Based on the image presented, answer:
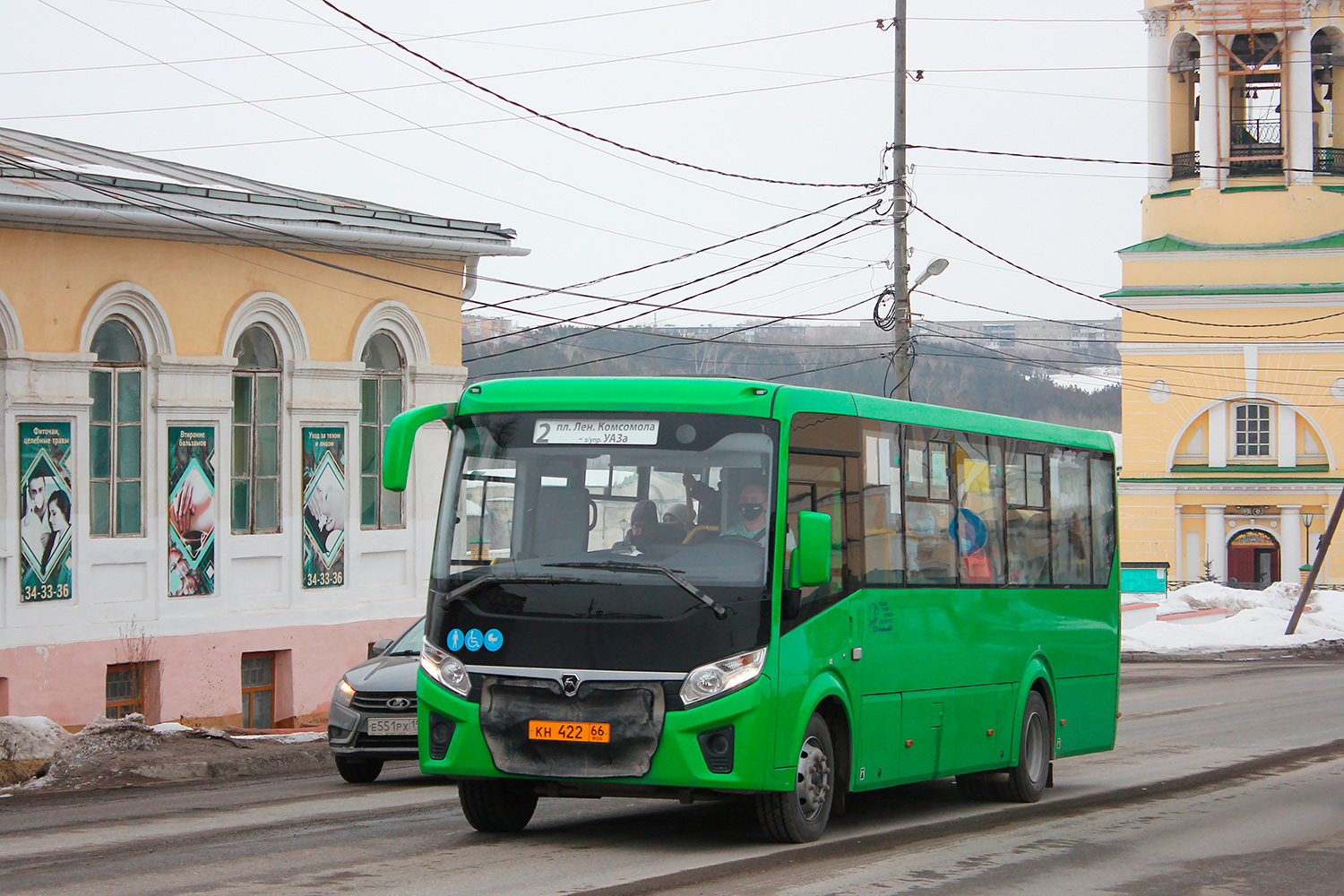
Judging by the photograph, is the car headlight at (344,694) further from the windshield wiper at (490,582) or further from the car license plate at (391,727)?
the windshield wiper at (490,582)

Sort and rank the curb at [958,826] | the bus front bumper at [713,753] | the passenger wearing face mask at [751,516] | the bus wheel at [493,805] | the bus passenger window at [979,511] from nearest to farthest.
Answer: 1. the curb at [958,826]
2. the bus front bumper at [713,753]
3. the passenger wearing face mask at [751,516]
4. the bus wheel at [493,805]
5. the bus passenger window at [979,511]

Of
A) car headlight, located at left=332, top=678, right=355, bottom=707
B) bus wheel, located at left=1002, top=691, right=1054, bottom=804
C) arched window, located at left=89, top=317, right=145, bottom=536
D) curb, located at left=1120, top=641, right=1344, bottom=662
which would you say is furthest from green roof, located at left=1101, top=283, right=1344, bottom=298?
car headlight, located at left=332, top=678, right=355, bottom=707

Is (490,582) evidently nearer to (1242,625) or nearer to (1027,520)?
(1027,520)

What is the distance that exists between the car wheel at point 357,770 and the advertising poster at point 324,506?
7.54m

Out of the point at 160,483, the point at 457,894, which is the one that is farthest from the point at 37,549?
the point at 457,894

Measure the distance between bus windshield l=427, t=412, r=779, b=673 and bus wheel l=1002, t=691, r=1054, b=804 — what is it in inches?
173

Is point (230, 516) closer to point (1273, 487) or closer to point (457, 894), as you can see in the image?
point (457, 894)

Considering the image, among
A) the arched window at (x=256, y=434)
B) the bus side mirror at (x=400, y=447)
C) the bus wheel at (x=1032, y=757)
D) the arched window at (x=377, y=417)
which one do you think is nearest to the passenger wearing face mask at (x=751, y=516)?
the bus side mirror at (x=400, y=447)

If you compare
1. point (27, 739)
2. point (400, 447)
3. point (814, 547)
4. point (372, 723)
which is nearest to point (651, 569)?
point (814, 547)

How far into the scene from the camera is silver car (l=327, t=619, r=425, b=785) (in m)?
14.1

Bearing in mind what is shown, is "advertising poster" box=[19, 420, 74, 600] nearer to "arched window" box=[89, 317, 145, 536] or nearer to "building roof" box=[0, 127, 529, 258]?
"arched window" box=[89, 317, 145, 536]

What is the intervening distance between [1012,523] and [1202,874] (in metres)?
3.66

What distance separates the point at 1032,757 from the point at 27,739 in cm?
865

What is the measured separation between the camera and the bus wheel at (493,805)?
10.3 m
